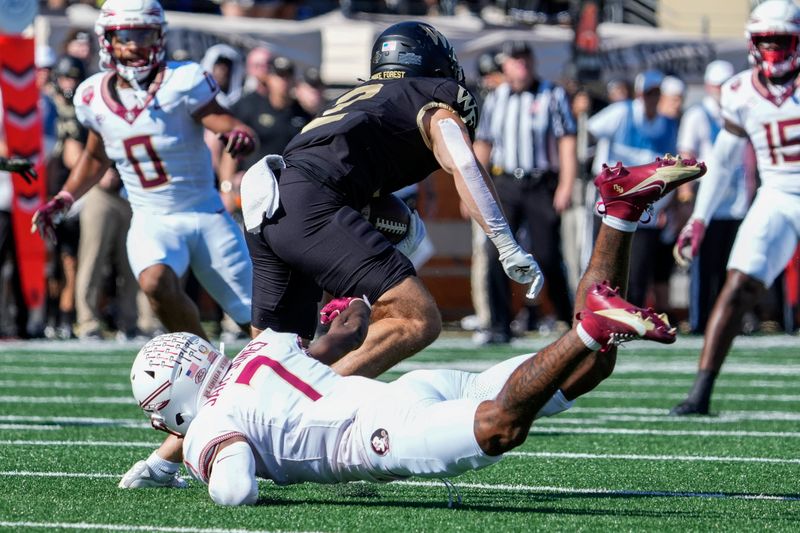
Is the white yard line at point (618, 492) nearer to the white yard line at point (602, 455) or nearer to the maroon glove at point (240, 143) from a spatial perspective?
the white yard line at point (602, 455)

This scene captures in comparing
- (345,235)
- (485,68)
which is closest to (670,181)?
(345,235)

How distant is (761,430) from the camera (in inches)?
270

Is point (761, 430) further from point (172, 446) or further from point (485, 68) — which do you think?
point (485, 68)

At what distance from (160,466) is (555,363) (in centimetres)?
156

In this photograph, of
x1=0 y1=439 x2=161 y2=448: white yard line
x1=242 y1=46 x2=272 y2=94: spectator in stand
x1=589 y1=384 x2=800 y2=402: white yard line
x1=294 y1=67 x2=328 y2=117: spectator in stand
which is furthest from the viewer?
x1=242 y1=46 x2=272 y2=94: spectator in stand

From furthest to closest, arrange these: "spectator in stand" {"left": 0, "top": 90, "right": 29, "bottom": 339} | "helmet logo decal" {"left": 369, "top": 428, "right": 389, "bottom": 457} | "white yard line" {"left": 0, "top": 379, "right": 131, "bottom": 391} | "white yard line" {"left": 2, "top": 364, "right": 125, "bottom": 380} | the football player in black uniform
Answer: "spectator in stand" {"left": 0, "top": 90, "right": 29, "bottom": 339}, "white yard line" {"left": 2, "top": 364, "right": 125, "bottom": 380}, "white yard line" {"left": 0, "top": 379, "right": 131, "bottom": 391}, the football player in black uniform, "helmet logo decal" {"left": 369, "top": 428, "right": 389, "bottom": 457}

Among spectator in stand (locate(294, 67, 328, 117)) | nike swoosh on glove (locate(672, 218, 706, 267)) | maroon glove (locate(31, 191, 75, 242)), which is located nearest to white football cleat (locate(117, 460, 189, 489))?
maroon glove (locate(31, 191, 75, 242))

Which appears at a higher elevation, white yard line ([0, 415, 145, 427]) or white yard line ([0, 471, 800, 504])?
white yard line ([0, 471, 800, 504])

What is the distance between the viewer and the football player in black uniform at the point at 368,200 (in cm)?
509

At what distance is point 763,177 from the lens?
7.71 m

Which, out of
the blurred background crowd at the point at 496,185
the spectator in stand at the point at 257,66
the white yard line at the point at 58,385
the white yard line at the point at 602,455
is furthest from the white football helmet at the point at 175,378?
the spectator in stand at the point at 257,66

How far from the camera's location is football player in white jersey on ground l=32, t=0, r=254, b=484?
23.7 ft

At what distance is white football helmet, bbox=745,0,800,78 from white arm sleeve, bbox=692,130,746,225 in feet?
1.24

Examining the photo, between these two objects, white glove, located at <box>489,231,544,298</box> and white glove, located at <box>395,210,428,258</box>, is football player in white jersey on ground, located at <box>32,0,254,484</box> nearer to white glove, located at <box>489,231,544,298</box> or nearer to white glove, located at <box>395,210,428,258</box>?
white glove, located at <box>395,210,428,258</box>
